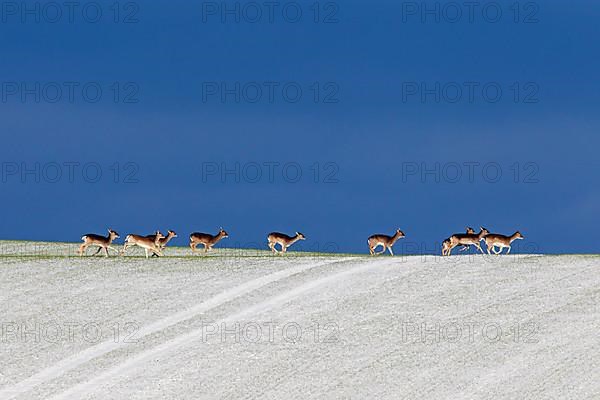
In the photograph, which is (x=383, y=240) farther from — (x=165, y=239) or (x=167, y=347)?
(x=167, y=347)

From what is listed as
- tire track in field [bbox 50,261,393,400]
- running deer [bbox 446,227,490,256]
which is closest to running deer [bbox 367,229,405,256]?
running deer [bbox 446,227,490,256]

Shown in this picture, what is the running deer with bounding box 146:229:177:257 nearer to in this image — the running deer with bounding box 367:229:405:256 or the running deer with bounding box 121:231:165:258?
the running deer with bounding box 121:231:165:258

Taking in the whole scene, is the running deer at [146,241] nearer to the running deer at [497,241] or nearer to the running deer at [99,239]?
the running deer at [99,239]

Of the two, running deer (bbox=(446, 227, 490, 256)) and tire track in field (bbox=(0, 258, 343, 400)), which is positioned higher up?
running deer (bbox=(446, 227, 490, 256))

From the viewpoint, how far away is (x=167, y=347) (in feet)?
116

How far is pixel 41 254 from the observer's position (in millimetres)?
58000

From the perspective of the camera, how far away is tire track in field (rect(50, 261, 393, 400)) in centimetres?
3172

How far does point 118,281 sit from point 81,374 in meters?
12.8

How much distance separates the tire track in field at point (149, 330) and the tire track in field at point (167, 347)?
4.51 feet

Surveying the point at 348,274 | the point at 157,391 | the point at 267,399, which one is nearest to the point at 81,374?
the point at 157,391

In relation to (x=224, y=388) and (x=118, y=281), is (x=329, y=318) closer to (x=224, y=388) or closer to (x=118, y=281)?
(x=224, y=388)

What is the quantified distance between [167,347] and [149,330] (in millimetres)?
2701

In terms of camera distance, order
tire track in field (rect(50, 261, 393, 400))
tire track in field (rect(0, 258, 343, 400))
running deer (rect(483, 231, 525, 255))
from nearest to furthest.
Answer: tire track in field (rect(50, 261, 393, 400)), tire track in field (rect(0, 258, 343, 400)), running deer (rect(483, 231, 525, 255))

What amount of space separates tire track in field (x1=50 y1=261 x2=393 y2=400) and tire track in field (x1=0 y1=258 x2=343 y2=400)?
1376 millimetres
